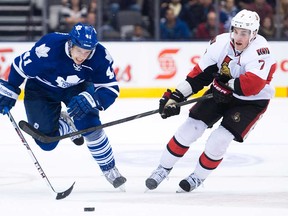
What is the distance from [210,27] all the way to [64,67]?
18.3ft

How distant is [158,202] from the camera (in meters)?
4.88

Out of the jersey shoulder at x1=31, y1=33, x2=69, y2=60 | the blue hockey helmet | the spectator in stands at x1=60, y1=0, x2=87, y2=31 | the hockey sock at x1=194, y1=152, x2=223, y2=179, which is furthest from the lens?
the spectator in stands at x1=60, y1=0, x2=87, y2=31

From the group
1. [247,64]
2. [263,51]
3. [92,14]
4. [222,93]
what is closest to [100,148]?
[222,93]

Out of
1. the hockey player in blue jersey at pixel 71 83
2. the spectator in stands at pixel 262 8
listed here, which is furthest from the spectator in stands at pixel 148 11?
the hockey player in blue jersey at pixel 71 83

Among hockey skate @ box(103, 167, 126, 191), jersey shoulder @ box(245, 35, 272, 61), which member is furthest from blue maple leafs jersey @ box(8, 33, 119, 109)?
jersey shoulder @ box(245, 35, 272, 61)

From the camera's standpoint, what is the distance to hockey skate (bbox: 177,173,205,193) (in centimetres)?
524

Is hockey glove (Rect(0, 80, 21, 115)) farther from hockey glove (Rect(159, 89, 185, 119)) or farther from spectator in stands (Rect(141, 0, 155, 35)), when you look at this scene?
spectator in stands (Rect(141, 0, 155, 35))

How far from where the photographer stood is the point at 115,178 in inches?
208

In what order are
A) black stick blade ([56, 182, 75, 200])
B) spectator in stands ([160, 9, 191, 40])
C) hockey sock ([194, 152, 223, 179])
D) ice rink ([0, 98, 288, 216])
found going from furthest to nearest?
spectator in stands ([160, 9, 191, 40])
hockey sock ([194, 152, 223, 179])
black stick blade ([56, 182, 75, 200])
ice rink ([0, 98, 288, 216])

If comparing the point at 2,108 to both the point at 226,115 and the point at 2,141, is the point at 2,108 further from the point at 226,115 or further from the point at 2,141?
→ the point at 2,141

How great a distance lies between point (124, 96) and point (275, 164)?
13.0 ft

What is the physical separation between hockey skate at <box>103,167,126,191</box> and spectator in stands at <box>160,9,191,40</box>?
5124 mm

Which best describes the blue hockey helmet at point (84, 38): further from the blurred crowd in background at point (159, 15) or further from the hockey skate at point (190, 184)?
the blurred crowd in background at point (159, 15)

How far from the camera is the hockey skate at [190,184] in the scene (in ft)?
17.2
